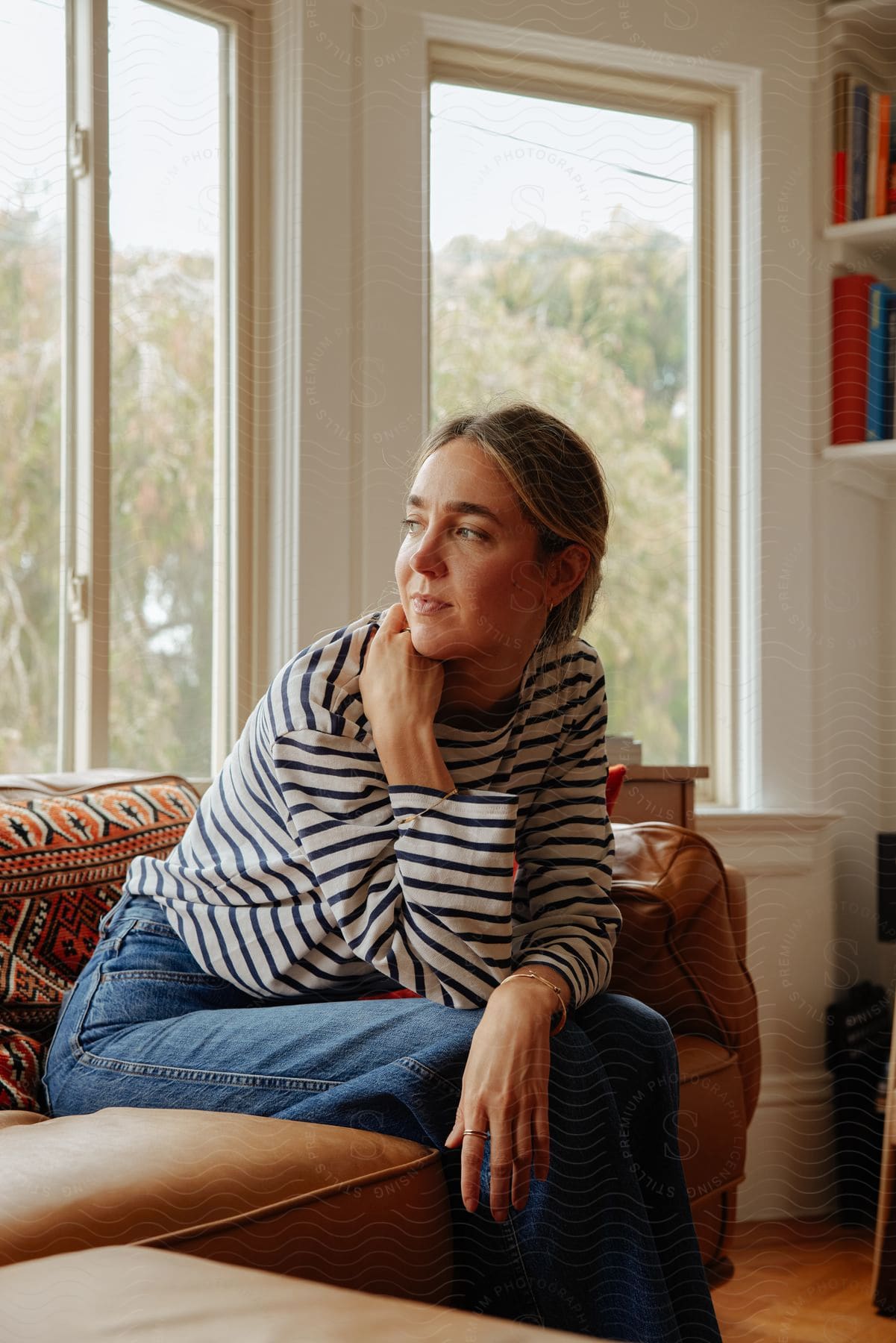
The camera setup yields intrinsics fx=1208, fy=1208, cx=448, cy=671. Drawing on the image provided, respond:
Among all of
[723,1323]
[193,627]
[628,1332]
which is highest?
[193,627]

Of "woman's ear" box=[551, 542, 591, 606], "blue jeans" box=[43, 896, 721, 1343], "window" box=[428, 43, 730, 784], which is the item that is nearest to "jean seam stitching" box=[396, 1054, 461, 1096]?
"blue jeans" box=[43, 896, 721, 1343]

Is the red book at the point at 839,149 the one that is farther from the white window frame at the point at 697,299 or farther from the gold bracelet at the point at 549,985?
the gold bracelet at the point at 549,985

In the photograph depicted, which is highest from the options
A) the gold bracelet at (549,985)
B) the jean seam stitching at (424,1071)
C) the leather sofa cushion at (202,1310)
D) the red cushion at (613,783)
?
the red cushion at (613,783)

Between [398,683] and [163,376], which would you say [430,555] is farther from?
[163,376]

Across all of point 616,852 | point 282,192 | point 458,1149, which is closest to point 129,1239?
point 458,1149

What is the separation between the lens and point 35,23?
61.3 inches

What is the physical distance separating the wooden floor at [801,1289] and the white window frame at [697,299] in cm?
67

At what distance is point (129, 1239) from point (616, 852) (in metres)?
0.73

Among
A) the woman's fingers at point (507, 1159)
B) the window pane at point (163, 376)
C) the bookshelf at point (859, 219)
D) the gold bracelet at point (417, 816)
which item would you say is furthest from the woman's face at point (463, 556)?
the bookshelf at point (859, 219)

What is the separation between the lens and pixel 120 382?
1.67 metres

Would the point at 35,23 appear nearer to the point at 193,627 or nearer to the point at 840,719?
the point at 193,627

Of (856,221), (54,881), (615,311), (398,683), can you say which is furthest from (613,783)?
(856,221)

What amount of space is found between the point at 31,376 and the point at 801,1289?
5.02ft

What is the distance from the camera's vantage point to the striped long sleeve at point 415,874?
85 centimetres
